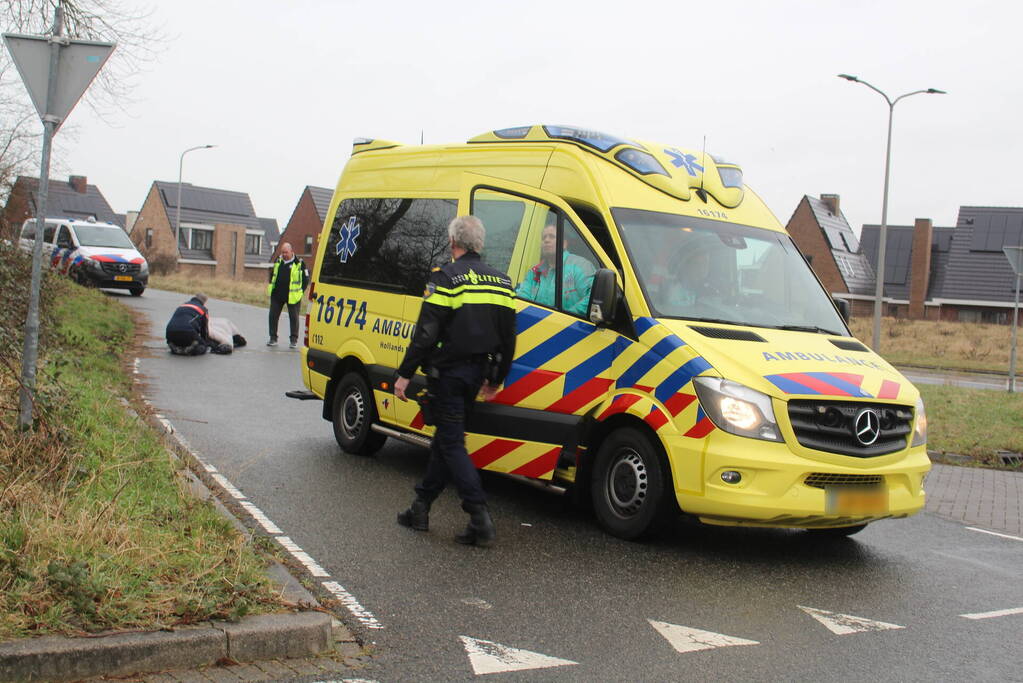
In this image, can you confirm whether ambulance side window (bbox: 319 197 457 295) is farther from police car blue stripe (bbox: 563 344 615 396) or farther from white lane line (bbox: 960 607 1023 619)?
white lane line (bbox: 960 607 1023 619)

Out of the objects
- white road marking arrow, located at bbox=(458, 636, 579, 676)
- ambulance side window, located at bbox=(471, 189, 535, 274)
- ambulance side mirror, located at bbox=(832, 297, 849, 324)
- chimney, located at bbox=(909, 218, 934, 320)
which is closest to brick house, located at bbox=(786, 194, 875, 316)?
chimney, located at bbox=(909, 218, 934, 320)

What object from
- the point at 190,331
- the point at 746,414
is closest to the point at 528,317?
the point at 746,414

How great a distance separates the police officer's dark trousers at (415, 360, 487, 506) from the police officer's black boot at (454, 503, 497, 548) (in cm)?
3

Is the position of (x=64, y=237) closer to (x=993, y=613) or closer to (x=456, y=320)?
(x=456, y=320)

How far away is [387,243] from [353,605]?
13.8 feet

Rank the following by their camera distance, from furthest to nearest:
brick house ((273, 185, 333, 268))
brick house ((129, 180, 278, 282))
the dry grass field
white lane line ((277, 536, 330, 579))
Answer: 1. brick house ((129, 180, 278, 282))
2. brick house ((273, 185, 333, 268))
3. the dry grass field
4. white lane line ((277, 536, 330, 579))

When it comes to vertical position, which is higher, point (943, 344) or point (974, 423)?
point (943, 344)

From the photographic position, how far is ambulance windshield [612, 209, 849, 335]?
22.7ft

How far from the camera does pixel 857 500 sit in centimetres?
638

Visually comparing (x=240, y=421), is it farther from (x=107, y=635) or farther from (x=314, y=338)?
(x=107, y=635)

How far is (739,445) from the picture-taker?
6.13m

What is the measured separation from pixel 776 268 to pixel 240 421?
568 cm

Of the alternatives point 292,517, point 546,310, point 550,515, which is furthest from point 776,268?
point 292,517

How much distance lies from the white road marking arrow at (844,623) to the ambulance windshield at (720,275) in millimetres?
2002
